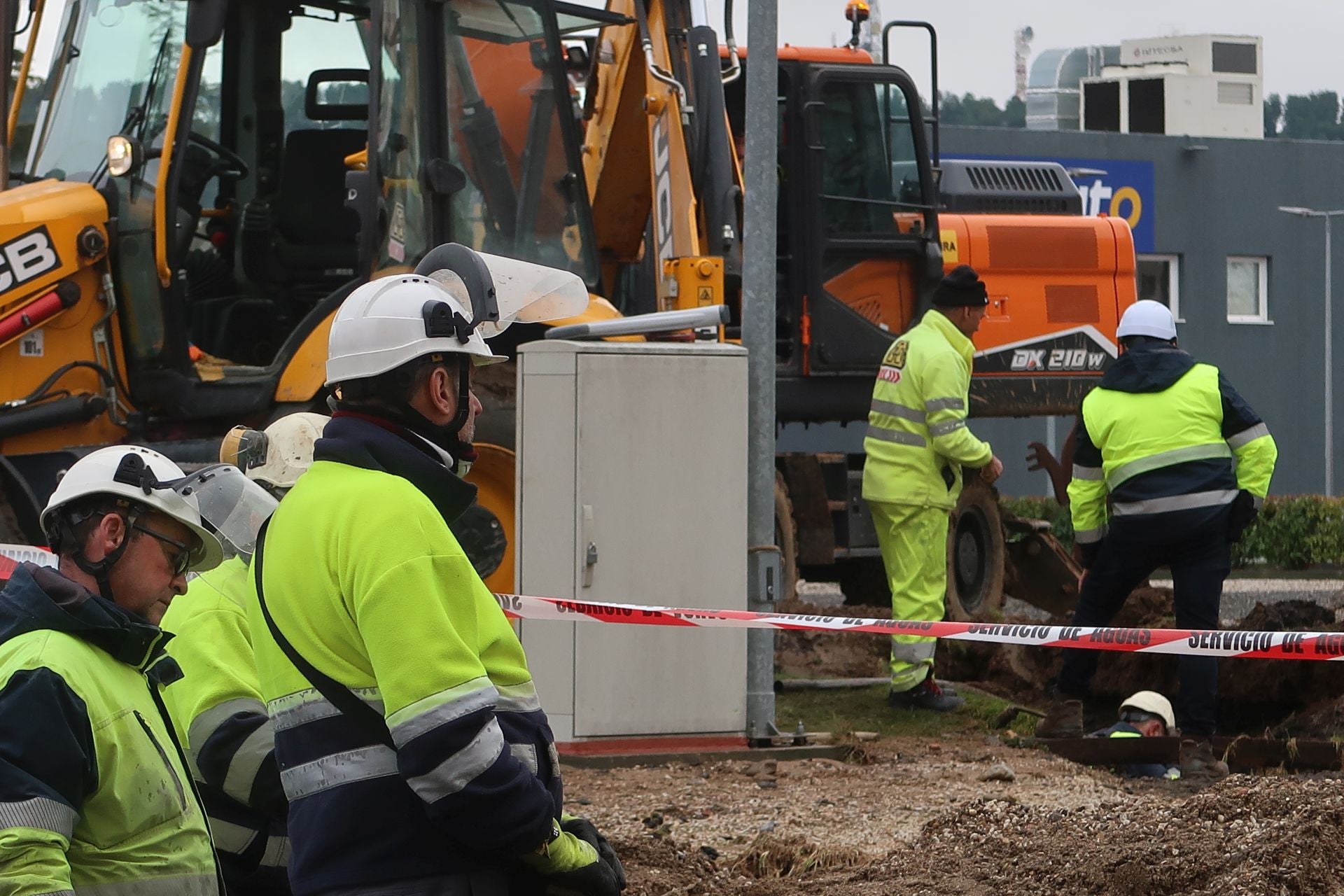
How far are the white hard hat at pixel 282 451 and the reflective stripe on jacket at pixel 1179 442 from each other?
472cm

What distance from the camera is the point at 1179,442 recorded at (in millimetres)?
7977

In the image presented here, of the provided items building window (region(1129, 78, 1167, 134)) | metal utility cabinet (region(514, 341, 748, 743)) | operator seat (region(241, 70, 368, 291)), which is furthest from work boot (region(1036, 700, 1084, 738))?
building window (region(1129, 78, 1167, 134))

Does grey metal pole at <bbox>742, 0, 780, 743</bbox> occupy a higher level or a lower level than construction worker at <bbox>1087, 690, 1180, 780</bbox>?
higher

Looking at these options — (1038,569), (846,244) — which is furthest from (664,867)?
(1038,569)

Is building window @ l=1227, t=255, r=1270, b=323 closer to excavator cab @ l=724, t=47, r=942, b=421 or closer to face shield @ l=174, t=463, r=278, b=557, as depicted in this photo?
excavator cab @ l=724, t=47, r=942, b=421

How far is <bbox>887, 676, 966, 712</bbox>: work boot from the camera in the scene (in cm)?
910

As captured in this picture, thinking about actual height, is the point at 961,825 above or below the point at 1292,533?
above

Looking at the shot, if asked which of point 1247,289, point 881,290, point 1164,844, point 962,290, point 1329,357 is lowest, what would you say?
point 1164,844

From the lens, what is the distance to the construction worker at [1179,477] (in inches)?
311

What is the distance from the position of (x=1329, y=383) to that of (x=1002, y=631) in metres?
24.1

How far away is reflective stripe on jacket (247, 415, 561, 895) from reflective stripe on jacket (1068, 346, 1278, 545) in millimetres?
5376

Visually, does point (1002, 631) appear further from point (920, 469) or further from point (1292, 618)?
point (1292, 618)

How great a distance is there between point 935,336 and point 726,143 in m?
1.49

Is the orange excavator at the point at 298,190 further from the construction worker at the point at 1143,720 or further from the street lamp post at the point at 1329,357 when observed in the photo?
the street lamp post at the point at 1329,357
